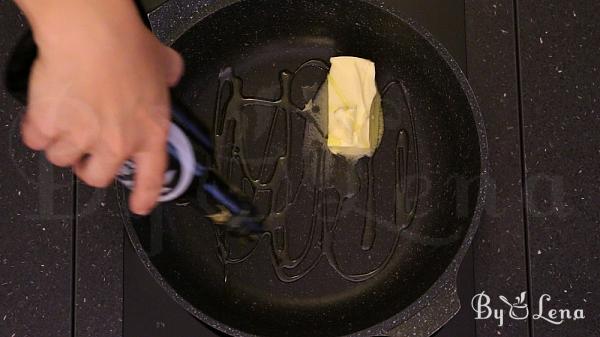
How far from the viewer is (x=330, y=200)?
0.78 meters

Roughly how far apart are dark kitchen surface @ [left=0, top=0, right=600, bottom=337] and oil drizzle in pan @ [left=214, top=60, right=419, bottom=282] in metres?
0.10

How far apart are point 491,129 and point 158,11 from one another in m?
0.41

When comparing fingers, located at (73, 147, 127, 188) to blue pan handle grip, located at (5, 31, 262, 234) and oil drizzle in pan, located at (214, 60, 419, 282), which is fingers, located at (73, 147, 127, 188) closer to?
blue pan handle grip, located at (5, 31, 262, 234)

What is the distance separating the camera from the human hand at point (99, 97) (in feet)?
1.68

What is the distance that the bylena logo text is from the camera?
0.76 meters

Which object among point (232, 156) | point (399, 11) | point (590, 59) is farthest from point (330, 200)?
point (590, 59)

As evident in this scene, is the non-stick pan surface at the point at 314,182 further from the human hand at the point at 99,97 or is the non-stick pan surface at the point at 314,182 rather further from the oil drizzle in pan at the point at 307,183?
the human hand at the point at 99,97

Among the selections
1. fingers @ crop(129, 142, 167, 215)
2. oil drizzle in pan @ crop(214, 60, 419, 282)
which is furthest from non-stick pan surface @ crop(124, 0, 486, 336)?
fingers @ crop(129, 142, 167, 215)

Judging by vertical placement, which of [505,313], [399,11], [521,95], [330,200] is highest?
[399,11]

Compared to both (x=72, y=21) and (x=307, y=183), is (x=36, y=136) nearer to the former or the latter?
(x=72, y=21)

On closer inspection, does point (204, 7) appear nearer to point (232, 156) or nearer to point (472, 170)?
point (232, 156)

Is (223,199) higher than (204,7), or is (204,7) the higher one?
(204,7)

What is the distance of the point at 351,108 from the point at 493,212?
0.21 metres

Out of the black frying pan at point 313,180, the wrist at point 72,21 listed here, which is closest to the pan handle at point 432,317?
the black frying pan at point 313,180
